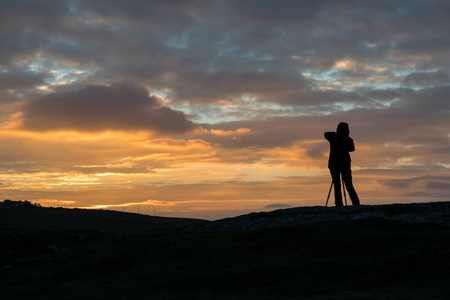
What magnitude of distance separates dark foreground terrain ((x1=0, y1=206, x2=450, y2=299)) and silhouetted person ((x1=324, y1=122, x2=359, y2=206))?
2895 millimetres

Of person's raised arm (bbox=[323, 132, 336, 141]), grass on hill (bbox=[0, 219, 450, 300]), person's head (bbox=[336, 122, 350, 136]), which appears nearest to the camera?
grass on hill (bbox=[0, 219, 450, 300])

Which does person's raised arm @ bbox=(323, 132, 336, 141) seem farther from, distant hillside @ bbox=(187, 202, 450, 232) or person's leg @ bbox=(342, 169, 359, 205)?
distant hillside @ bbox=(187, 202, 450, 232)

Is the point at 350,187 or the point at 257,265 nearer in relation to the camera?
the point at 257,265

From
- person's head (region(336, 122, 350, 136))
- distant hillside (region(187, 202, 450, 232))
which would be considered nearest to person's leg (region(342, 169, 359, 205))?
distant hillside (region(187, 202, 450, 232))

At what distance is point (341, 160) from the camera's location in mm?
31859

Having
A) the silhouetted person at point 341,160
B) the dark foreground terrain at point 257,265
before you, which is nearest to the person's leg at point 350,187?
the silhouetted person at point 341,160

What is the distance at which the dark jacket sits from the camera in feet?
105

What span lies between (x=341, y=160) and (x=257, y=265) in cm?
1236

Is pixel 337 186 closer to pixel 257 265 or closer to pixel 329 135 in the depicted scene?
pixel 329 135

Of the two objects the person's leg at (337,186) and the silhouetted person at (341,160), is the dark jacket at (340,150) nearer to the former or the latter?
the silhouetted person at (341,160)

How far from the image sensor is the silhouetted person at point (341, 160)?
3189 cm

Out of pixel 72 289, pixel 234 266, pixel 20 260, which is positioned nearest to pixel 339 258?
pixel 234 266

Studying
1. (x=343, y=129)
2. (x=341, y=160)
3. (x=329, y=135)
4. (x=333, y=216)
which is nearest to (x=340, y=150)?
(x=341, y=160)

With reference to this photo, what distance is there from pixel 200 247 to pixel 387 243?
928cm
